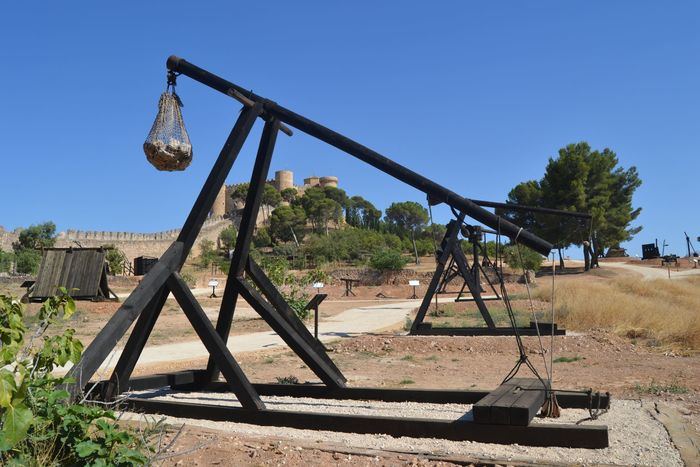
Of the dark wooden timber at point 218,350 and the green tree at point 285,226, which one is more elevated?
the green tree at point 285,226

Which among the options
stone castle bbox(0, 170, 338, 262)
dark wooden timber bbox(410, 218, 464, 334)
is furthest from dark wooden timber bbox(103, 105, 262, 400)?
stone castle bbox(0, 170, 338, 262)

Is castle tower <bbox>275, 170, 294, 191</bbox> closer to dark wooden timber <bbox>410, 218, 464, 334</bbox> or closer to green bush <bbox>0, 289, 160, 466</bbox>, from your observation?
dark wooden timber <bbox>410, 218, 464, 334</bbox>

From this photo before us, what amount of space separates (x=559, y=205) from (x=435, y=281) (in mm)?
34946

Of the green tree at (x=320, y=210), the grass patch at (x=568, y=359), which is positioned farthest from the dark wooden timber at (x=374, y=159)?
the green tree at (x=320, y=210)

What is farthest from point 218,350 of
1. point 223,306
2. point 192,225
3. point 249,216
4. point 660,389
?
point 660,389

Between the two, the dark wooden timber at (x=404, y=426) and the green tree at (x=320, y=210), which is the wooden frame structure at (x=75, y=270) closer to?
the dark wooden timber at (x=404, y=426)

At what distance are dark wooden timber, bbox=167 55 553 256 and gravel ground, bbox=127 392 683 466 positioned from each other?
4.79 feet

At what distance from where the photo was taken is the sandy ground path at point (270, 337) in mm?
11484

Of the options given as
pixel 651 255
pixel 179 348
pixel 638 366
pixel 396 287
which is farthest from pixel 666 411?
pixel 651 255

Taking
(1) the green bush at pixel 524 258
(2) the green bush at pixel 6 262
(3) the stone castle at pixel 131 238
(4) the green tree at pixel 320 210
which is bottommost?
(2) the green bush at pixel 6 262

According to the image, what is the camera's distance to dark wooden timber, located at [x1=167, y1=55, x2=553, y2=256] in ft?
16.5

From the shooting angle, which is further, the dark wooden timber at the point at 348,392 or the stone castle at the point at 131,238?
the stone castle at the point at 131,238

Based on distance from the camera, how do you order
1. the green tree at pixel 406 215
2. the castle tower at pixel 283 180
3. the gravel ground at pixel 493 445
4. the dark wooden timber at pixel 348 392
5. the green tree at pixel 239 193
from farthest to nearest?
the castle tower at pixel 283 180 → the green tree at pixel 239 193 → the green tree at pixel 406 215 → the dark wooden timber at pixel 348 392 → the gravel ground at pixel 493 445

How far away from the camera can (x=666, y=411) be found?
5801 millimetres
